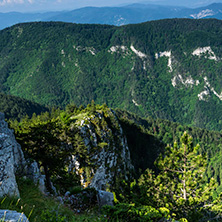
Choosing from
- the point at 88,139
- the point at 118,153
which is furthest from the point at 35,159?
the point at 118,153

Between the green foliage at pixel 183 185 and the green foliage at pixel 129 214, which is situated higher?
the green foliage at pixel 129 214

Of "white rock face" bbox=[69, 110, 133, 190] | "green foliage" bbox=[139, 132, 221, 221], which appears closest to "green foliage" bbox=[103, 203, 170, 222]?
"green foliage" bbox=[139, 132, 221, 221]

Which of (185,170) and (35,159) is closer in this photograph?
(185,170)

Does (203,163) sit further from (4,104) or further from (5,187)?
(4,104)

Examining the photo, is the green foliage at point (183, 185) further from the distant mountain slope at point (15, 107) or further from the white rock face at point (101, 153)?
the distant mountain slope at point (15, 107)

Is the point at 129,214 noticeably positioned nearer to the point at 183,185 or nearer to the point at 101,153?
the point at 183,185

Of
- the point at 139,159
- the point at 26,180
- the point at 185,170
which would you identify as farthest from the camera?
the point at 139,159

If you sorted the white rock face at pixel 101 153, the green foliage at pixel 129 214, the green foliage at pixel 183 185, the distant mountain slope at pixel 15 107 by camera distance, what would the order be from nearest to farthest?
1. the green foliage at pixel 129 214
2. the green foliage at pixel 183 185
3. the white rock face at pixel 101 153
4. the distant mountain slope at pixel 15 107

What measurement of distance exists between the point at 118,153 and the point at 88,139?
36.3ft

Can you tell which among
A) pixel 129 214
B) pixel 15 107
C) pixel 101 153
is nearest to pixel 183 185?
pixel 129 214

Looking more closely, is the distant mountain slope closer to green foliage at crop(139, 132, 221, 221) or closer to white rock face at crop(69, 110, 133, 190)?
white rock face at crop(69, 110, 133, 190)

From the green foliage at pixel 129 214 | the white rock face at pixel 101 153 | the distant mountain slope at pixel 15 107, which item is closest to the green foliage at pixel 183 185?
the green foliage at pixel 129 214

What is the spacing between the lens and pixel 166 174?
67.3 feet

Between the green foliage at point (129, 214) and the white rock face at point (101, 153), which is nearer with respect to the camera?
the green foliage at point (129, 214)
